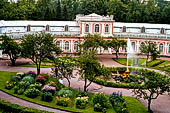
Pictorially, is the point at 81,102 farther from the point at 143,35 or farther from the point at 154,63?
the point at 143,35

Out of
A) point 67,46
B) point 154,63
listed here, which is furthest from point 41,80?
point 67,46

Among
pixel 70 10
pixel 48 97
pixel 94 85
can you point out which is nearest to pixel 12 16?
pixel 70 10

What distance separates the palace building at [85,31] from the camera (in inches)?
2063

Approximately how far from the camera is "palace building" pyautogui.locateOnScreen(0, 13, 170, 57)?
5241cm

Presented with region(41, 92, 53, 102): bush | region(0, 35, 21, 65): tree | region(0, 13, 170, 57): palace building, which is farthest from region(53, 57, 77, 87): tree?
region(0, 13, 170, 57): palace building

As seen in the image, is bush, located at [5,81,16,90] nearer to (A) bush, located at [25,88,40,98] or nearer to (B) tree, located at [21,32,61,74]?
(A) bush, located at [25,88,40,98]

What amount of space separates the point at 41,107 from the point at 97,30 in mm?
32312

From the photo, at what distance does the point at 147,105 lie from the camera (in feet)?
84.5

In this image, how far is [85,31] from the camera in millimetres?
53344

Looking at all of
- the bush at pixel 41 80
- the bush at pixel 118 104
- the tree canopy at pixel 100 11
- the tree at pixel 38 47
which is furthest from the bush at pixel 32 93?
the tree canopy at pixel 100 11

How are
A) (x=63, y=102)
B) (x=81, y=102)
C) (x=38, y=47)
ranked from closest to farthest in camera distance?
(x=63, y=102) < (x=81, y=102) < (x=38, y=47)

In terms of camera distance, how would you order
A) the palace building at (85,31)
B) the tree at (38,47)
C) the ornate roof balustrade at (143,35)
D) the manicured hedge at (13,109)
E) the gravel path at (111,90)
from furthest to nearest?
the ornate roof balustrade at (143,35)
the palace building at (85,31)
the tree at (38,47)
the gravel path at (111,90)
the manicured hedge at (13,109)

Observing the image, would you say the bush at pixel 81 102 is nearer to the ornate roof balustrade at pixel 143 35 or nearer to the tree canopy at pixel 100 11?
the ornate roof balustrade at pixel 143 35

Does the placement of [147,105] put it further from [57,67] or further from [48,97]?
[57,67]
